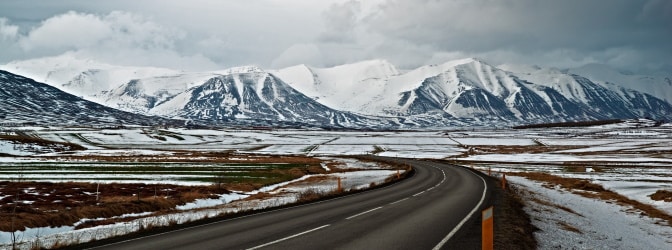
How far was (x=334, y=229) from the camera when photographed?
55.5 ft

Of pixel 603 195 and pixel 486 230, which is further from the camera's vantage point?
pixel 603 195

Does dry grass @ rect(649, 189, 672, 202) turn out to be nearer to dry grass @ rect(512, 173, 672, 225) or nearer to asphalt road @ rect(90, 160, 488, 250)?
dry grass @ rect(512, 173, 672, 225)

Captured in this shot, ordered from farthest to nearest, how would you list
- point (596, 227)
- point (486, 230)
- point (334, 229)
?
1. point (596, 227)
2. point (334, 229)
3. point (486, 230)

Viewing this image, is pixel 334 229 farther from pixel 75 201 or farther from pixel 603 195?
pixel 603 195

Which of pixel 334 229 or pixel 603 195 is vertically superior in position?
pixel 334 229

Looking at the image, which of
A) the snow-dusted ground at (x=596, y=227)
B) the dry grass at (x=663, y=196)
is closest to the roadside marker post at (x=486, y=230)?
the snow-dusted ground at (x=596, y=227)

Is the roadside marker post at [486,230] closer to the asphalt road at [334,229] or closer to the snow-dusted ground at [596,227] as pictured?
the asphalt road at [334,229]

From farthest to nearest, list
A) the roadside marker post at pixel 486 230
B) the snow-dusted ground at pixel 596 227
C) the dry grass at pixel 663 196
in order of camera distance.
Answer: the dry grass at pixel 663 196 → the snow-dusted ground at pixel 596 227 → the roadside marker post at pixel 486 230

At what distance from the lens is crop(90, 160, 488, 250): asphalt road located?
46.9ft

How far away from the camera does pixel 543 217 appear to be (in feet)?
72.9

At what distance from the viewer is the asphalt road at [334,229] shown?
1428cm

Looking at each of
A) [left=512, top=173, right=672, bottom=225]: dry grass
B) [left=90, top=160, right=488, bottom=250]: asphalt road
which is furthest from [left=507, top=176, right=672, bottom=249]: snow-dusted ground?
[left=90, top=160, right=488, bottom=250]: asphalt road

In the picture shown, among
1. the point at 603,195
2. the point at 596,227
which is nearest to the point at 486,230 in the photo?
the point at 596,227

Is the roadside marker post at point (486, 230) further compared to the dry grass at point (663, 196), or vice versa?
the dry grass at point (663, 196)
